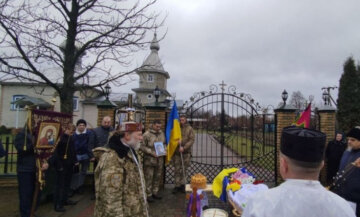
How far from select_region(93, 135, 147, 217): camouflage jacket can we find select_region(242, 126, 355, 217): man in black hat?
53.1 inches

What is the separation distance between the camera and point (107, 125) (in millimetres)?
5832

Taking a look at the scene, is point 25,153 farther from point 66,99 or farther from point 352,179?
point 352,179

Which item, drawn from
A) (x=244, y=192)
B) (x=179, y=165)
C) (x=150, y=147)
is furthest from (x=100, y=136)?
(x=244, y=192)

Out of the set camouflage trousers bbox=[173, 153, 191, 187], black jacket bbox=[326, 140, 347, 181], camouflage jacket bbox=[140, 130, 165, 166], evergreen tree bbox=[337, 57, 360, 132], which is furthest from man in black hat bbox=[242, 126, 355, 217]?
evergreen tree bbox=[337, 57, 360, 132]

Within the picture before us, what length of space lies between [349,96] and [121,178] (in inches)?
625

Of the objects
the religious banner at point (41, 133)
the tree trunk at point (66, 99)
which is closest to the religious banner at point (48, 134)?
the religious banner at point (41, 133)

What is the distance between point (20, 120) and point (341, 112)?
3093 cm

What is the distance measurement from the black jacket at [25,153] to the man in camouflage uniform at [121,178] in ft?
6.90

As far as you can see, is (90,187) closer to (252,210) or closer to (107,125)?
(107,125)

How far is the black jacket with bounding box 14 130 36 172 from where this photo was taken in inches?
154

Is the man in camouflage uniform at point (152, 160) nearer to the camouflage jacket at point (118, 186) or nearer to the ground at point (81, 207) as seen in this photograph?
the ground at point (81, 207)

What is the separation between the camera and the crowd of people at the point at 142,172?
1.20 m

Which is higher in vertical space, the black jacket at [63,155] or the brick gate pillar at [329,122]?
the brick gate pillar at [329,122]

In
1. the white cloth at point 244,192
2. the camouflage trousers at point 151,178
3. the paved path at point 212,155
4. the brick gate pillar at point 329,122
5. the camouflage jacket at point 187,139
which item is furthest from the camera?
the paved path at point 212,155
